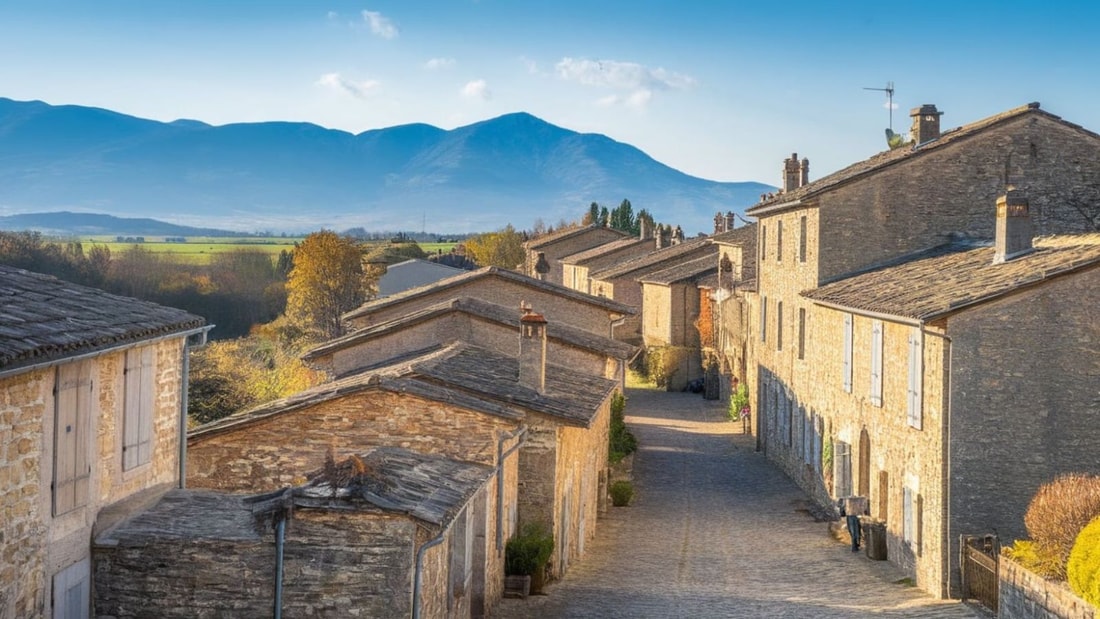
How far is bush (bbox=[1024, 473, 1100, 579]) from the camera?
15328mm

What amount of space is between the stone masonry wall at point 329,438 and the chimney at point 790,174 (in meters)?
24.7

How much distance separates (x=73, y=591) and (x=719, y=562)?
1401 cm

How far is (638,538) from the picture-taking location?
25.4m

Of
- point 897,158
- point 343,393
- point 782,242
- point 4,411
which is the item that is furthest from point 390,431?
point 782,242

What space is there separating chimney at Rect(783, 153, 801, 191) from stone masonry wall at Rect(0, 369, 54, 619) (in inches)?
1233

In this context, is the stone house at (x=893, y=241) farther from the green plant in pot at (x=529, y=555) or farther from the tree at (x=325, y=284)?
the tree at (x=325, y=284)

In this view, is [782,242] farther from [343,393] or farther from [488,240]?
[488,240]

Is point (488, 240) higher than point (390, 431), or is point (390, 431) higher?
point (488, 240)

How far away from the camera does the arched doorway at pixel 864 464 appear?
25156 millimetres

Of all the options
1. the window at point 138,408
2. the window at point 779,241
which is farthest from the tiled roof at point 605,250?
the window at point 138,408

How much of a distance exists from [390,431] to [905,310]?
927 centimetres

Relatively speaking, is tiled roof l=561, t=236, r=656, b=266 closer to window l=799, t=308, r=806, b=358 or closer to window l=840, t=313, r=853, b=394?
window l=799, t=308, r=806, b=358

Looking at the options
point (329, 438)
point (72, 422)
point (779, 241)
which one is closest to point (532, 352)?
point (329, 438)

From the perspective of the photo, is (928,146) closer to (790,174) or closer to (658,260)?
(790,174)
